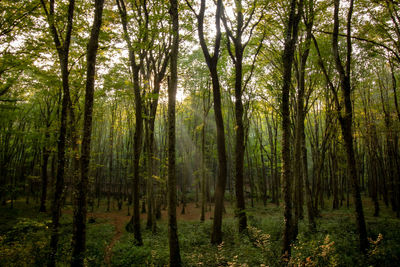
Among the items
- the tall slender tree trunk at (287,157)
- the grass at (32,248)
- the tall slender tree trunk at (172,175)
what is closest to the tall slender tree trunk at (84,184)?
the grass at (32,248)

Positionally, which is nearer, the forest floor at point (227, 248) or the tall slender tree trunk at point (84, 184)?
the forest floor at point (227, 248)

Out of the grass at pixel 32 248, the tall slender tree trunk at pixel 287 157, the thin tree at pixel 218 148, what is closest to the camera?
the grass at pixel 32 248

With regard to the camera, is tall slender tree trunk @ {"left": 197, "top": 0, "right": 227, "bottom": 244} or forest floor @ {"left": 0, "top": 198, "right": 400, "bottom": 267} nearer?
forest floor @ {"left": 0, "top": 198, "right": 400, "bottom": 267}

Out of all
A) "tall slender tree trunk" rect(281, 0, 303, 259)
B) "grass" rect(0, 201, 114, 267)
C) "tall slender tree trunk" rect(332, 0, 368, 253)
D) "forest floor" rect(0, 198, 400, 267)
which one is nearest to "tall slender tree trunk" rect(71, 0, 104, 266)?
"grass" rect(0, 201, 114, 267)

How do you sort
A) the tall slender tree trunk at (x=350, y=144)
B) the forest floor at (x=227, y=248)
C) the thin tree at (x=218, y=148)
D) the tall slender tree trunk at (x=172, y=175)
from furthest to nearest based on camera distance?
the thin tree at (x=218, y=148), the tall slender tree trunk at (x=350, y=144), the tall slender tree trunk at (x=172, y=175), the forest floor at (x=227, y=248)

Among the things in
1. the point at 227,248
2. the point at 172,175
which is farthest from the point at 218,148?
the point at 227,248

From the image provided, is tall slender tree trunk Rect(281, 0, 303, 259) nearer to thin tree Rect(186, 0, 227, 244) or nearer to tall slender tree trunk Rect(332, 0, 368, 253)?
tall slender tree trunk Rect(332, 0, 368, 253)

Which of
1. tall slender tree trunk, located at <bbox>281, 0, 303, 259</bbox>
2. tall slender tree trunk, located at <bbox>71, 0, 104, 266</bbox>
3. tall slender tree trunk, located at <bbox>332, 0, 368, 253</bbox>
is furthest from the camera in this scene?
tall slender tree trunk, located at <bbox>332, 0, 368, 253</bbox>

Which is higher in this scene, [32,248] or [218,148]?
[218,148]

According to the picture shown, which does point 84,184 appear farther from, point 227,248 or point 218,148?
point 227,248

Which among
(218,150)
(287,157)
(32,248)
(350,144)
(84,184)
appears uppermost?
(350,144)

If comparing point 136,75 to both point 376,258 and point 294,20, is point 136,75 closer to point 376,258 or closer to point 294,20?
point 294,20

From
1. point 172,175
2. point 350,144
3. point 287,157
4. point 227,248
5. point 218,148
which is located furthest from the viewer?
point 218,148

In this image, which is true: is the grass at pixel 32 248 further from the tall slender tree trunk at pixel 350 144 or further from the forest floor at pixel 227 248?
the tall slender tree trunk at pixel 350 144
